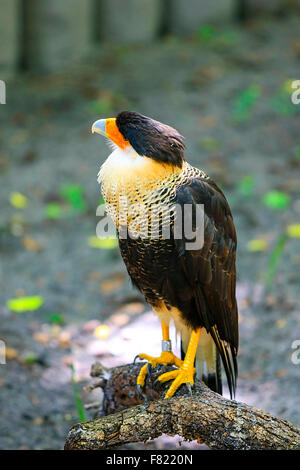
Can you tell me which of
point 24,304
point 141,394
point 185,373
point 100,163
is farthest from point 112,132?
point 100,163

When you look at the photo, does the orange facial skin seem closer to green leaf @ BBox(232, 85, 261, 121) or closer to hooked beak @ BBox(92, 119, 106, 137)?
hooked beak @ BBox(92, 119, 106, 137)

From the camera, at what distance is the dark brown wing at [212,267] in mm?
2852

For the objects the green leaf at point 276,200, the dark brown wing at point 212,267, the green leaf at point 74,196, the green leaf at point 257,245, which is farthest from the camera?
the green leaf at point 74,196

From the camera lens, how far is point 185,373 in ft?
9.54

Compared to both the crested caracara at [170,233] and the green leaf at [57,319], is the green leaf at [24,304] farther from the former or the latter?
the crested caracara at [170,233]

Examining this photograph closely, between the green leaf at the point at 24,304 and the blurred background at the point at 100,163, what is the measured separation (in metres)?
0.02

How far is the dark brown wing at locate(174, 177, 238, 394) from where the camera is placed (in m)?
2.85

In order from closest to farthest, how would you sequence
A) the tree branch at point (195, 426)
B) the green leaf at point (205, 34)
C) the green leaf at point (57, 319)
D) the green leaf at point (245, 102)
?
the tree branch at point (195, 426) < the green leaf at point (57, 319) < the green leaf at point (245, 102) < the green leaf at point (205, 34)

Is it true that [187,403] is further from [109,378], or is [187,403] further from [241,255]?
[241,255]

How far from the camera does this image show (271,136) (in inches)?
283

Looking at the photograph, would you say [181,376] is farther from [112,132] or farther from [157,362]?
[112,132]

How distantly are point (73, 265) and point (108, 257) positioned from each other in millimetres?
329

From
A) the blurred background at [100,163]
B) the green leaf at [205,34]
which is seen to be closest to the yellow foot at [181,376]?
the blurred background at [100,163]
